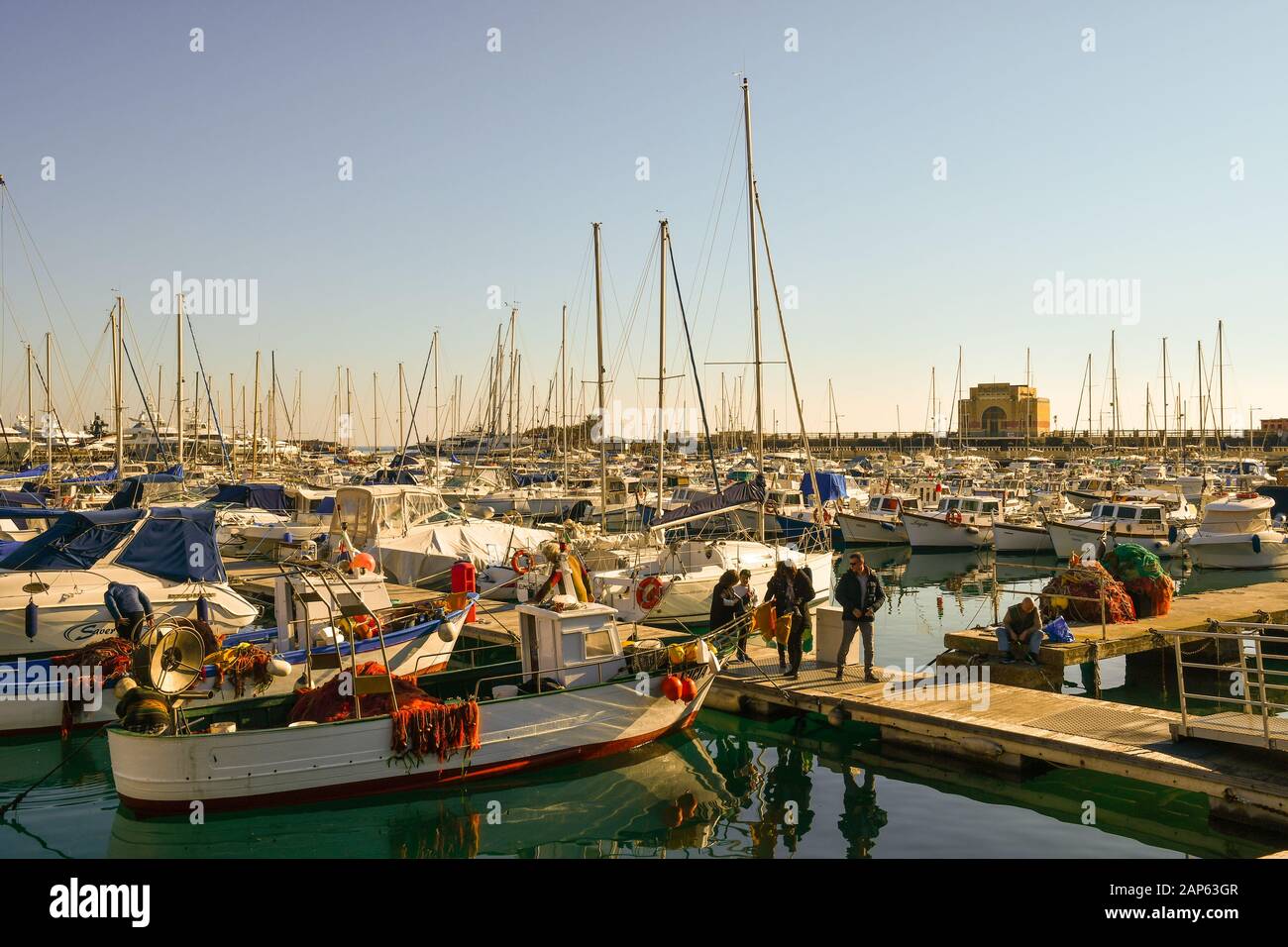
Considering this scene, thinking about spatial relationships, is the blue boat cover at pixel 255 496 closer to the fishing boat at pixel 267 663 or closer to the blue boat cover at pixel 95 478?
the blue boat cover at pixel 95 478

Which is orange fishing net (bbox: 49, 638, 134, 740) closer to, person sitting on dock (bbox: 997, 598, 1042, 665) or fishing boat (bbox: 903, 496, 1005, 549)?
person sitting on dock (bbox: 997, 598, 1042, 665)

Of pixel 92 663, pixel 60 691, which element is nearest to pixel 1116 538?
pixel 92 663

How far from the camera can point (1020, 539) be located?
44.2 meters

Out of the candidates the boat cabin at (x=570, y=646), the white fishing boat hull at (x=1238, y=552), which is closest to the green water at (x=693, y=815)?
the boat cabin at (x=570, y=646)

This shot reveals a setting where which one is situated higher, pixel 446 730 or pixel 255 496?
pixel 255 496

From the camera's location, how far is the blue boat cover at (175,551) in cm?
2036

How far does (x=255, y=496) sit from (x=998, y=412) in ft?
373

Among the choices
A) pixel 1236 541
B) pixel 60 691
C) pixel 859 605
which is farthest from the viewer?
pixel 1236 541

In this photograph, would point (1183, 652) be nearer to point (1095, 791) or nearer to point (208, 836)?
point (1095, 791)

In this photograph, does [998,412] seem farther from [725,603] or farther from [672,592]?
[725,603]
